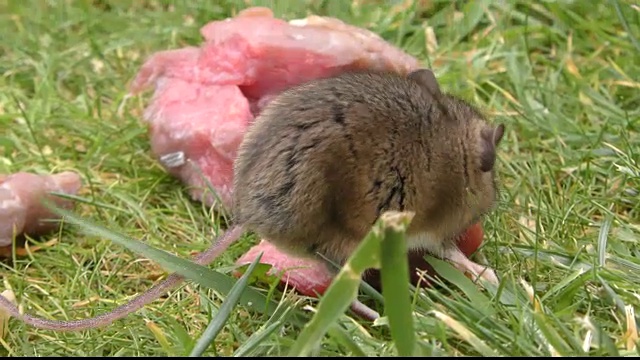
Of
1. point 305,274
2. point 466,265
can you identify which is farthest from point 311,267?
point 466,265

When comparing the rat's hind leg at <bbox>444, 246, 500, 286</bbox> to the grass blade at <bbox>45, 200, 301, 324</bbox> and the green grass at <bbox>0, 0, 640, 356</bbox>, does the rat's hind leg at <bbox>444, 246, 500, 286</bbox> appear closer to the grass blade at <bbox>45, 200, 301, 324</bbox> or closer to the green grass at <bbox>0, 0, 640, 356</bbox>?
the green grass at <bbox>0, 0, 640, 356</bbox>

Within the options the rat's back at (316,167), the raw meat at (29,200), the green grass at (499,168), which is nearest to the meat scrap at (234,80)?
the green grass at (499,168)

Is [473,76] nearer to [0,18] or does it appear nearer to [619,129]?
[619,129]

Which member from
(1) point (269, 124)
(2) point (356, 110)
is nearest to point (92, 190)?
(1) point (269, 124)

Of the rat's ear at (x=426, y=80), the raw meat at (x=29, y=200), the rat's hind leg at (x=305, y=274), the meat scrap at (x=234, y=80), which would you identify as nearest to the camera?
the rat's hind leg at (x=305, y=274)

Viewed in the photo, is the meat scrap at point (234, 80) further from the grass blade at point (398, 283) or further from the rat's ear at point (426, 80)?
the grass blade at point (398, 283)

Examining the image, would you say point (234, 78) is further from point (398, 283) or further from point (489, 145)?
point (398, 283)
